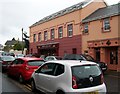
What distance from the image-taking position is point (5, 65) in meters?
21.0

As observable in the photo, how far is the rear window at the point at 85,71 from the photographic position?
7.99m

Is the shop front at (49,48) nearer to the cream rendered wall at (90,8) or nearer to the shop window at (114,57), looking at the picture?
the cream rendered wall at (90,8)

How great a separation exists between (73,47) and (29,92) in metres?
20.6

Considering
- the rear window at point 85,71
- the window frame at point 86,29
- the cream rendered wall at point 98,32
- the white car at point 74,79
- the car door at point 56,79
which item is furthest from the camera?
the window frame at point 86,29

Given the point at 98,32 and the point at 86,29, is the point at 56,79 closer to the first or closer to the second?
the point at 98,32

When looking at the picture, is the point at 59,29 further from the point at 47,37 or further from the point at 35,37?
the point at 35,37

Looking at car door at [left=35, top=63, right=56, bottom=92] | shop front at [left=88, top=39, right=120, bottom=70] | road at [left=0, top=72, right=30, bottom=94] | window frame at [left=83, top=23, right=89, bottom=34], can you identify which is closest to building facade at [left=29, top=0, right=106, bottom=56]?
window frame at [left=83, top=23, right=89, bottom=34]

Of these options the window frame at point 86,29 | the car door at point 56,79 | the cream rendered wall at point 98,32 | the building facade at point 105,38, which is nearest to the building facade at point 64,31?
the window frame at point 86,29

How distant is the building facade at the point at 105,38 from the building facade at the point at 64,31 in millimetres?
1986

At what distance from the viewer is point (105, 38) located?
81.7 ft

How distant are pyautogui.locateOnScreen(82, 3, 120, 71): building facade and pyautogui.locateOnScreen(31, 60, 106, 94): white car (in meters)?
15.1

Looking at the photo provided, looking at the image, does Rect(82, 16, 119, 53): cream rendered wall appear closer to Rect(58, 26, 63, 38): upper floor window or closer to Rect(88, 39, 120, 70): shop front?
Rect(88, 39, 120, 70): shop front

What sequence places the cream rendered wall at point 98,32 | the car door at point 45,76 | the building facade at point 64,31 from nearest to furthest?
the car door at point 45,76 < the cream rendered wall at point 98,32 < the building facade at point 64,31

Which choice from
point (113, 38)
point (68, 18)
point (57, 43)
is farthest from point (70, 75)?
point (57, 43)
